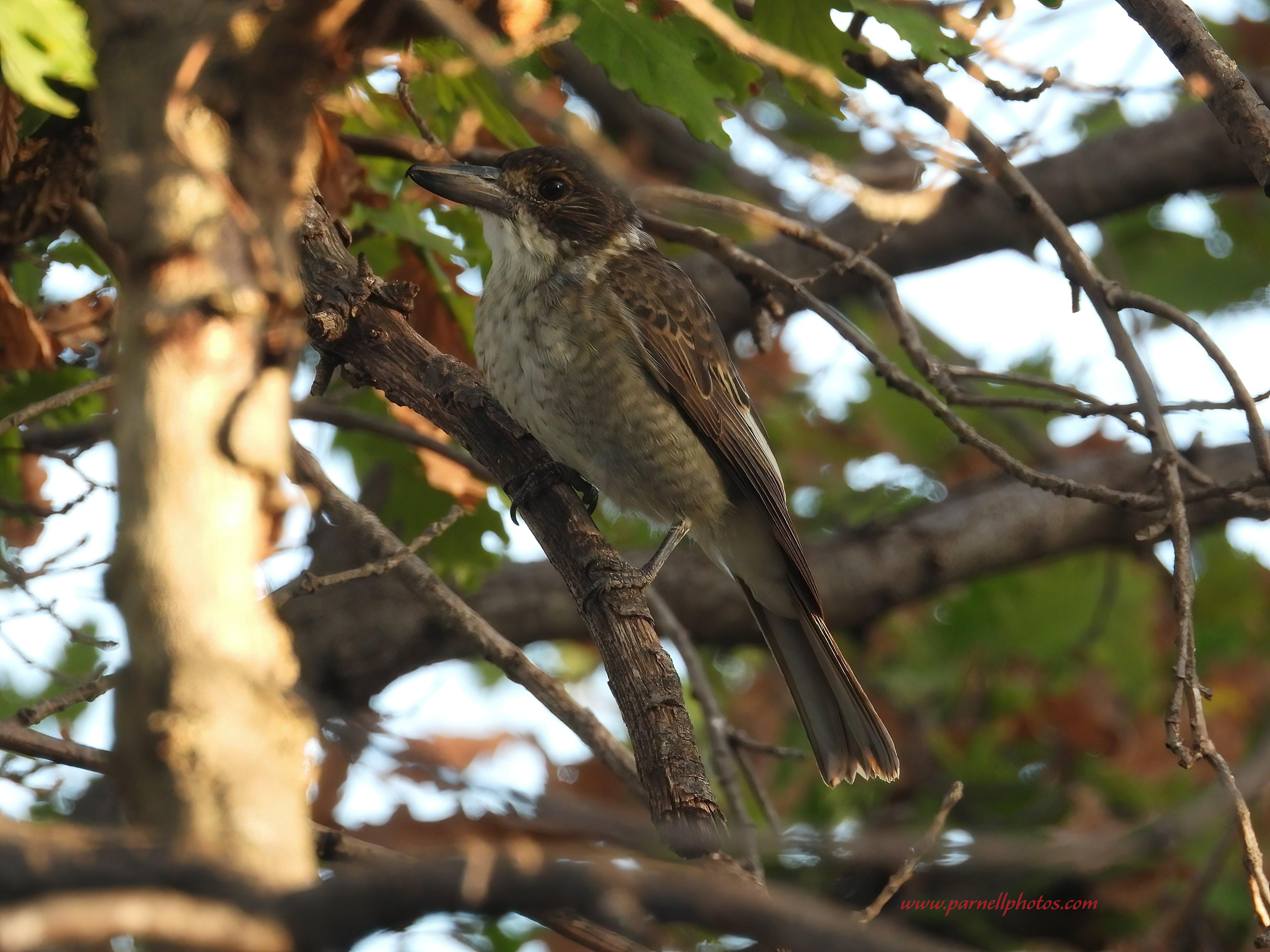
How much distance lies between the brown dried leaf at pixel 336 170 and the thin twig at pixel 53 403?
0.81 meters

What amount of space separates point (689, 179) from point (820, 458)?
185 cm

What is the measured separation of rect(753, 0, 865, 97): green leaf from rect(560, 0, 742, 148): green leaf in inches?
8.0

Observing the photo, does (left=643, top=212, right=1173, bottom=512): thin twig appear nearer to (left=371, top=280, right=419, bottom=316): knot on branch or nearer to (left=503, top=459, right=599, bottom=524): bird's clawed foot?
(left=503, top=459, right=599, bottom=524): bird's clawed foot

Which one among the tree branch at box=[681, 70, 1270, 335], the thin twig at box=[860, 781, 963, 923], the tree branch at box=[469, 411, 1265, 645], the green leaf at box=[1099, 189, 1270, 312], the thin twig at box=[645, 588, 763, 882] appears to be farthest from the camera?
the green leaf at box=[1099, 189, 1270, 312]

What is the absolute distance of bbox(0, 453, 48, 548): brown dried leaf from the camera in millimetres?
4113

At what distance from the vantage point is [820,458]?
7477 millimetres

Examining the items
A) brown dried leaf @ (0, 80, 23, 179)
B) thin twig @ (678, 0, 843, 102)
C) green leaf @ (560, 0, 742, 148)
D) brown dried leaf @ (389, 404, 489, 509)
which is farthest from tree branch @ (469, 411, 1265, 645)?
thin twig @ (678, 0, 843, 102)

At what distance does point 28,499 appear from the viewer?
4.15 metres

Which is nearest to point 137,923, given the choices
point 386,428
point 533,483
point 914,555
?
point 533,483

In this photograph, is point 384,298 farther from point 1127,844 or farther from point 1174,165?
point 1174,165

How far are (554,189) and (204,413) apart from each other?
323cm

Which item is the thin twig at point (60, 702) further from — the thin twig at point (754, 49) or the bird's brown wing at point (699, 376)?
the bird's brown wing at point (699, 376)

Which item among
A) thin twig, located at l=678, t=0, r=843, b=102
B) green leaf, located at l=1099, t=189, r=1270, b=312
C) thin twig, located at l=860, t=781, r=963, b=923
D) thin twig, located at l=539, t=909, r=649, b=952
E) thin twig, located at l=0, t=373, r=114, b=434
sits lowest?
thin twig, located at l=539, t=909, r=649, b=952

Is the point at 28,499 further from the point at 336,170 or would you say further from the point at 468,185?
the point at 468,185
